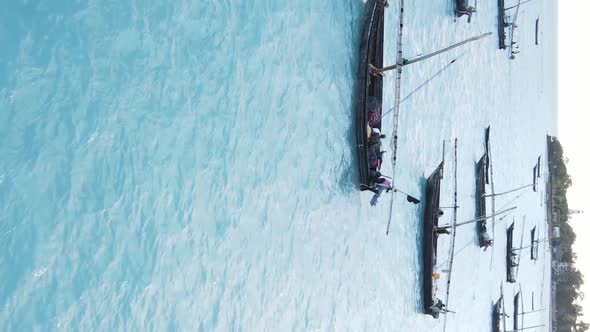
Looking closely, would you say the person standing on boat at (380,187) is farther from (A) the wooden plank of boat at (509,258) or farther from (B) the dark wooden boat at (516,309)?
(B) the dark wooden boat at (516,309)

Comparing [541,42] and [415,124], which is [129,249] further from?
[541,42]

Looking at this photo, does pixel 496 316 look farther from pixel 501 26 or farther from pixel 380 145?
pixel 380 145

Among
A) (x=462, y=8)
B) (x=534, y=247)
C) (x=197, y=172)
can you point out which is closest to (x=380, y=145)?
Result: (x=197, y=172)

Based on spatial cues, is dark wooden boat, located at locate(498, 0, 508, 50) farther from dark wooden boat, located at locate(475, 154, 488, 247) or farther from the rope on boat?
the rope on boat

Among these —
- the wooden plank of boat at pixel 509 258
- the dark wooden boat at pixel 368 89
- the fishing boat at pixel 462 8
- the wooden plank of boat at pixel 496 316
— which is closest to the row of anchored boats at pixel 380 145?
the dark wooden boat at pixel 368 89

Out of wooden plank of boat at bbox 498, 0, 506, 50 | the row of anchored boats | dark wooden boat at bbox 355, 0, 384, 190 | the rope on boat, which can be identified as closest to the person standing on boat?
the row of anchored boats

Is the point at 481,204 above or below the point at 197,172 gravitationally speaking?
above
